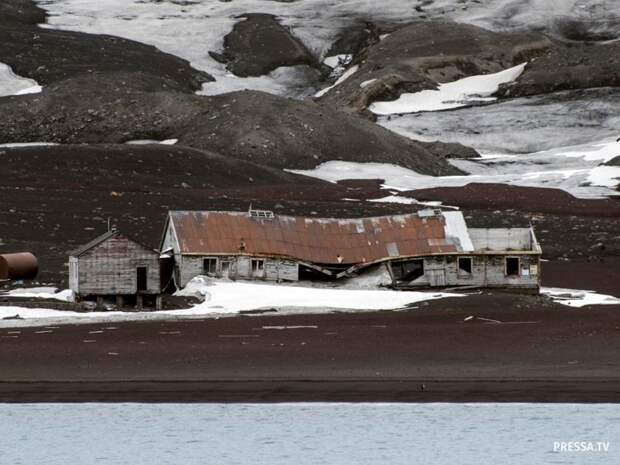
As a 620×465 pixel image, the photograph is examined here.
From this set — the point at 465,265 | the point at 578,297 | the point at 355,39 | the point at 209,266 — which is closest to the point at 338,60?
the point at 355,39

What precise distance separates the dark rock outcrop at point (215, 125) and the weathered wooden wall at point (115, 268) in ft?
171

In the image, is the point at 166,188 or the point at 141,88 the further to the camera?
the point at 141,88

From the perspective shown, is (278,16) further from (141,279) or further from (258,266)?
(141,279)

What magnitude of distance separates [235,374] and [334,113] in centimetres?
7511

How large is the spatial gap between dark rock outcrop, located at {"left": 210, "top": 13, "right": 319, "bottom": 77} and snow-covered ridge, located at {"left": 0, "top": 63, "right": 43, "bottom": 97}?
23621 millimetres

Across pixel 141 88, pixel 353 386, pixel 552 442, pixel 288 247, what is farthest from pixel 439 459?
pixel 141 88

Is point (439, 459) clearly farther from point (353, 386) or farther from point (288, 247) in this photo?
point (288, 247)

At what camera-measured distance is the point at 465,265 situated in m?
53.9

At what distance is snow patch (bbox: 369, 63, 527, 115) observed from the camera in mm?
132000

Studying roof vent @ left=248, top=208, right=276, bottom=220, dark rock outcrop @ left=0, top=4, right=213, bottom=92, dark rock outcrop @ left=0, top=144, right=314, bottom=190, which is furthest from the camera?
dark rock outcrop @ left=0, top=4, right=213, bottom=92

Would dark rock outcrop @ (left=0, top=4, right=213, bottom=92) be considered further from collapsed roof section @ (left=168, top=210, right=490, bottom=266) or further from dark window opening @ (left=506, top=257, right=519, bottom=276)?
dark window opening @ (left=506, top=257, right=519, bottom=276)

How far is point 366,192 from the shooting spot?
8850 cm

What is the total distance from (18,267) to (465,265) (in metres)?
15.0

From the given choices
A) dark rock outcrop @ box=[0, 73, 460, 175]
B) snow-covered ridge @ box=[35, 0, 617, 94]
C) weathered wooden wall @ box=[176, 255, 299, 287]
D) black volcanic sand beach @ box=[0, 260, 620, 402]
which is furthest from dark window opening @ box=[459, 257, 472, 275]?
snow-covered ridge @ box=[35, 0, 617, 94]
